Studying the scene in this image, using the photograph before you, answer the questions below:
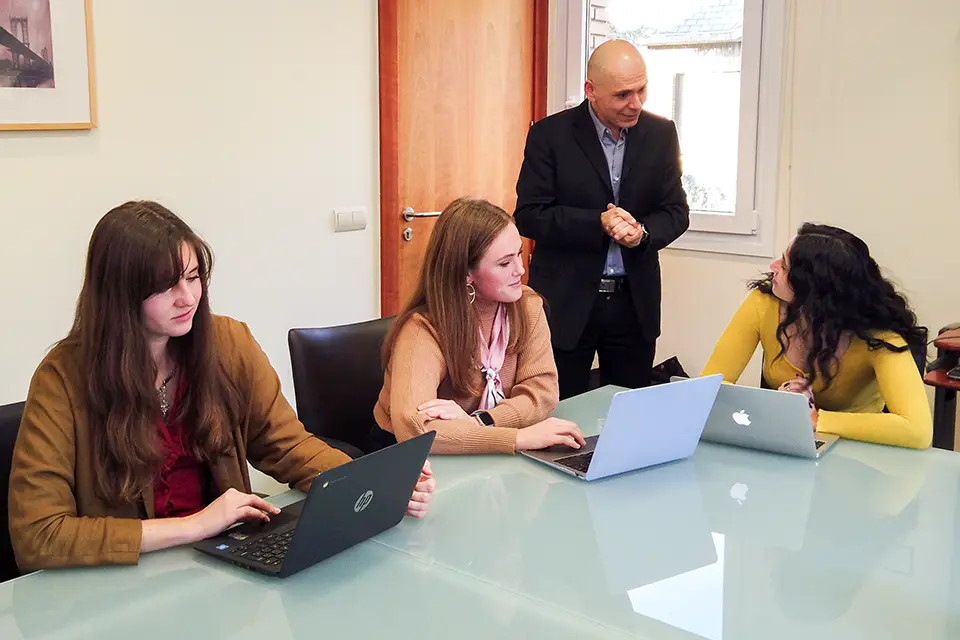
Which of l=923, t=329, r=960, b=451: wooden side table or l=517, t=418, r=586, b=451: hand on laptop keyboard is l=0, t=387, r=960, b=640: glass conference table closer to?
l=517, t=418, r=586, b=451: hand on laptop keyboard

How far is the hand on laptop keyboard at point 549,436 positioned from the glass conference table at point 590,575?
0.11 m

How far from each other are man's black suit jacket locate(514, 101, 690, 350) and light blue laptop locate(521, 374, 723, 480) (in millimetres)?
1081

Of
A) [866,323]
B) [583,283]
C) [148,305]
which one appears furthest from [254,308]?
[866,323]

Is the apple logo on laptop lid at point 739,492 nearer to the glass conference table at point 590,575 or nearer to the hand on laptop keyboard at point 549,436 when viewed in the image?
the glass conference table at point 590,575

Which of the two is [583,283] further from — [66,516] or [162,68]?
[66,516]

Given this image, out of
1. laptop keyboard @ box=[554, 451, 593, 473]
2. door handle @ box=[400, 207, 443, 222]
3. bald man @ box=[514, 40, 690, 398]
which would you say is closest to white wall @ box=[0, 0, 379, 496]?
door handle @ box=[400, 207, 443, 222]

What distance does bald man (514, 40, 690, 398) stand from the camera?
114 inches

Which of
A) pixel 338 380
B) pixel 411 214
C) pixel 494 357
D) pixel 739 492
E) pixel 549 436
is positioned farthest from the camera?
pixel 411 214

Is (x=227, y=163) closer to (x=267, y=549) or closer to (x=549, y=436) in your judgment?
(x=549, y=436)

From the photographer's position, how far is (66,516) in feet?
4.60

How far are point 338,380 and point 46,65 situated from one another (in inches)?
46.2

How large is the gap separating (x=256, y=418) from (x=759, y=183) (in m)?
2.55

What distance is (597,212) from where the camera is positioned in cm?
284

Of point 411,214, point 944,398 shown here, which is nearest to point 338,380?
point 411,214
